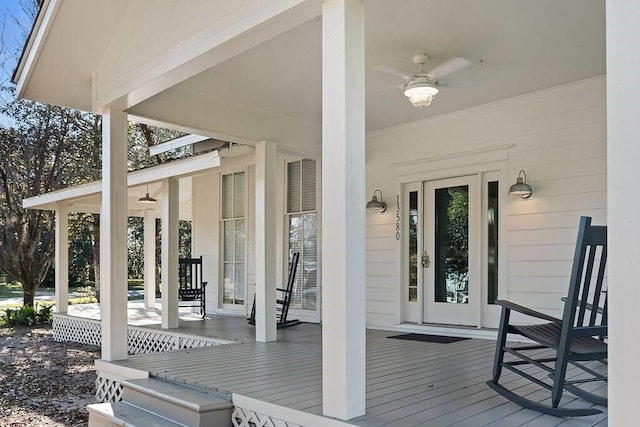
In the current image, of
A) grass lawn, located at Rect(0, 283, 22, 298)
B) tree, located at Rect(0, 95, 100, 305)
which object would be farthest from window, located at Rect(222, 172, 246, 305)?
grass lawn, located at Rect(0, 283, 22, 298)

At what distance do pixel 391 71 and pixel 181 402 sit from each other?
10.6 ft

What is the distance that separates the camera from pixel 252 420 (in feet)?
10.5

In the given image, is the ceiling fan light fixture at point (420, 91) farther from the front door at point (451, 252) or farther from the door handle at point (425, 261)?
the door handle at point (425, 261)

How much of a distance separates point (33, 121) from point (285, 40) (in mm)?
11843

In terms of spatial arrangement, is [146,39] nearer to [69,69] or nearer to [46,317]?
[69,69]

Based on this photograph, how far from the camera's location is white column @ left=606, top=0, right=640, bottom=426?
5.12ft

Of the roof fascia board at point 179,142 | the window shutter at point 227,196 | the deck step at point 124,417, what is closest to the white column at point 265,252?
the deck step at point 124,417

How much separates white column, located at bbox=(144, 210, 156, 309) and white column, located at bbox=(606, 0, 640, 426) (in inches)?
380

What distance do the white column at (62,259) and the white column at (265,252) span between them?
5.54 meters

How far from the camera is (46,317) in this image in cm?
1183

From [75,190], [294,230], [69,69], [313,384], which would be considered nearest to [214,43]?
[69,69]

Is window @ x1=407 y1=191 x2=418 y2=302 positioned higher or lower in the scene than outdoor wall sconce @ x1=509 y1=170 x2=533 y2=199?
lower

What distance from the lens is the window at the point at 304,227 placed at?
25.0ft

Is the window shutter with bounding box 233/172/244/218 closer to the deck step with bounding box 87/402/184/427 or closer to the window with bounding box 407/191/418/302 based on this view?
the window with bounding box 407/191/418/302
